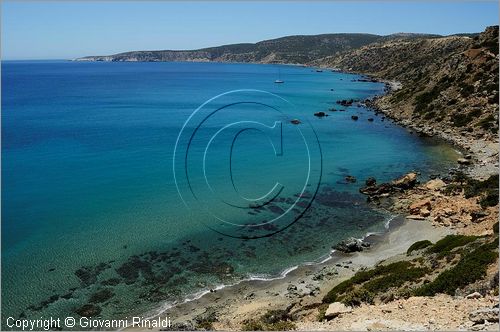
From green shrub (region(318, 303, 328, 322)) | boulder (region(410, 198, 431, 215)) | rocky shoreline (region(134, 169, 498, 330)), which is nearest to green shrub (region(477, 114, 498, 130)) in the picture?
rocky shoreline (region(134, 169, 498, 330))

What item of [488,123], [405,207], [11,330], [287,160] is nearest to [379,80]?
[488,123]

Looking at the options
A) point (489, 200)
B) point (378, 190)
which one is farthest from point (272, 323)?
point (378, 190)

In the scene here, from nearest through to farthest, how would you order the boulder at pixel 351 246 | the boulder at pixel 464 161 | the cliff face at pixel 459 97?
the boulder at pixel 351 246
the boulder at pixel 464 161
the cliff face at pixel 459 97

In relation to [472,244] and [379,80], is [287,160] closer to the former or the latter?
[472,244]

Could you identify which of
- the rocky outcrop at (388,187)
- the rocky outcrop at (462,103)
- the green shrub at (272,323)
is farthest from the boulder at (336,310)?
the rocky outcrop at (462,103)

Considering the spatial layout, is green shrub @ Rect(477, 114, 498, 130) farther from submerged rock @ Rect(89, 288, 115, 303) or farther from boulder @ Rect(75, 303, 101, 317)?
boulder @ Rect(75, 303, 101, 317)

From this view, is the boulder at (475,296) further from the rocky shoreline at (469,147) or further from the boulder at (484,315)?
the rocky shoreline at (469,147)

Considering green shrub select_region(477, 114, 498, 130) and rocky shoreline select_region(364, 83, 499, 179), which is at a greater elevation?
green shrub select_region(477, 114, 498, 130)
